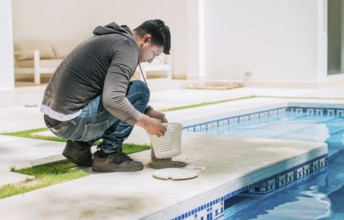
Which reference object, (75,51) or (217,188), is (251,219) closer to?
(217,188)

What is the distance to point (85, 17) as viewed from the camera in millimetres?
13812

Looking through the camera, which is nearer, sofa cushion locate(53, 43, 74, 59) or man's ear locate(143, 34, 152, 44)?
man's ear locate(143, 34, 152, 44)

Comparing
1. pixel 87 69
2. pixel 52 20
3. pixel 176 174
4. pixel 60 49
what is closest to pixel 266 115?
pixel 176 174

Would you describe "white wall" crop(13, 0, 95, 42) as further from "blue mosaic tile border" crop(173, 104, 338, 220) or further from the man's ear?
the man's ear

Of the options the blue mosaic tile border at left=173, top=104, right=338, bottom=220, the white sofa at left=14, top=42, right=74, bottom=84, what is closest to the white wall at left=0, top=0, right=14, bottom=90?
the white sofa at left=14, top=42, right=74, bottom=84

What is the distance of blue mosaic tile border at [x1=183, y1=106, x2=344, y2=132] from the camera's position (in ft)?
21.7

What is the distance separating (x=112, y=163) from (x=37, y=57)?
7.47 m

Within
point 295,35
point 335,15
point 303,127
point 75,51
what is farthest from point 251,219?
point 335,15

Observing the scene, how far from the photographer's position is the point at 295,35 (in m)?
10.9

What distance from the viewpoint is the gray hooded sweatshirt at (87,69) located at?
2934 millimetres

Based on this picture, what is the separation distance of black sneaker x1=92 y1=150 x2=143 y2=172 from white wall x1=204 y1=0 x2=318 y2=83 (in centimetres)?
797

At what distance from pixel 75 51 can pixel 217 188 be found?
1087mm

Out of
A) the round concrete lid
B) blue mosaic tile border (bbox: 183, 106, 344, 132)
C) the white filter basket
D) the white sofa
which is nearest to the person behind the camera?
the round concrete lid

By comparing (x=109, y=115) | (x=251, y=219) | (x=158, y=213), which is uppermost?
(x=109, y=115)
